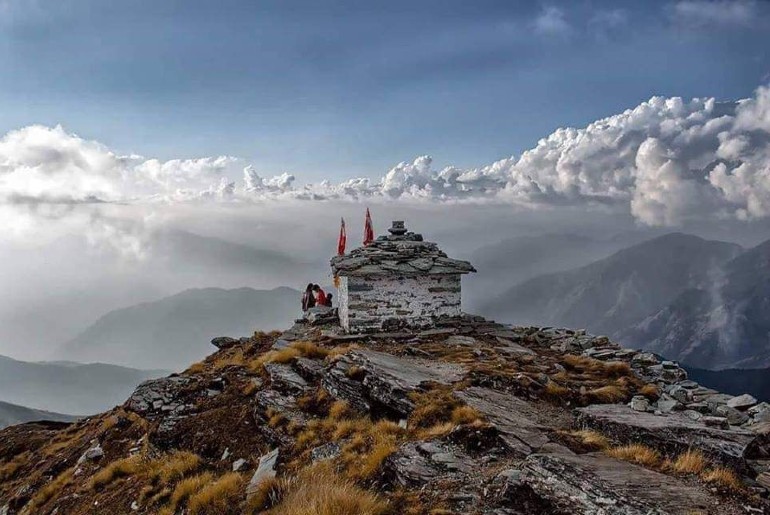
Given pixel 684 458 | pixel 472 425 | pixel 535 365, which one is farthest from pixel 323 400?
pixel 684 458

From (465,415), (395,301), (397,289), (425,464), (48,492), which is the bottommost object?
(48,492)

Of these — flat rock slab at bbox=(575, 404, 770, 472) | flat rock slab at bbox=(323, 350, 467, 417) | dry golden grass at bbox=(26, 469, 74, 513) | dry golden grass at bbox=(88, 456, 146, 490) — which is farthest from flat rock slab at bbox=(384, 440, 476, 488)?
dry golden grass at bbox=(26, 469, 74, 513)

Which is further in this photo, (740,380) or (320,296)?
(740,380)

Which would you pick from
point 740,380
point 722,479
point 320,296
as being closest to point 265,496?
point 722,479

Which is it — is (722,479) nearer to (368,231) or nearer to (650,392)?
(650,392)

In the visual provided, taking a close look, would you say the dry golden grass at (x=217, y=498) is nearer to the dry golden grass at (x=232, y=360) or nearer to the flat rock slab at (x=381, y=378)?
the flat rock slab at (x=381, y=378)

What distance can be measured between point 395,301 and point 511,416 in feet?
33.1

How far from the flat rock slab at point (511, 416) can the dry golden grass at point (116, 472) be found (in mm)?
8378

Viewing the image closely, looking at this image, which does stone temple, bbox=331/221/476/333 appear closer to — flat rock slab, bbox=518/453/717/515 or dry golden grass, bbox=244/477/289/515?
dry golden grass, bbox=244/477/289/515

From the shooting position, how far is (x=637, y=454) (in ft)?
30.7

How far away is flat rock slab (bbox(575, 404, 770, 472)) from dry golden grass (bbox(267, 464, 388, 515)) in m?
5.37

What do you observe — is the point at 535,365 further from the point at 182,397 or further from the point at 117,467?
the point at 117,467

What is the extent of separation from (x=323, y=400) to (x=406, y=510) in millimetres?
6191

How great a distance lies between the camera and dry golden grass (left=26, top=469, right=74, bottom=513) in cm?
1435
